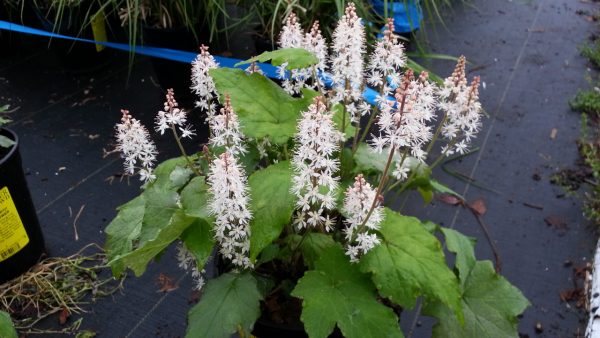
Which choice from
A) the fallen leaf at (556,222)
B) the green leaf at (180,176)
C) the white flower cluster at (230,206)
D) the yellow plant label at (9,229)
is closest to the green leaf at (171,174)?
the green leaf at (180,176)

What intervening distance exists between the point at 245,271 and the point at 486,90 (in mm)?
2182

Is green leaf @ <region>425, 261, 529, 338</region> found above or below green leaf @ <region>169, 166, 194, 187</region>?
below

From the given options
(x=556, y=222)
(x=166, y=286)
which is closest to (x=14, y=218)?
(x=166, y=286)

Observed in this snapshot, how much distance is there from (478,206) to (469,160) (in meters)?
0.31

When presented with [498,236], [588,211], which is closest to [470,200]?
[498,236]

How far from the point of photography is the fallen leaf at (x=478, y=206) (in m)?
2.21

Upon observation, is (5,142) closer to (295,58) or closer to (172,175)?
(172,175)

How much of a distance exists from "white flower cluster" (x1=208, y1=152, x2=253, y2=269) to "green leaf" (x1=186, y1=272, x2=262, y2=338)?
0.05 m

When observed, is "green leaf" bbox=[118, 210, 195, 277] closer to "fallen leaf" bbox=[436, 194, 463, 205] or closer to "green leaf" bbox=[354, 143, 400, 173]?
"green leaf" bbox=[354, 143, 400, 173]

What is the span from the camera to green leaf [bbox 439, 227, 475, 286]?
129cm

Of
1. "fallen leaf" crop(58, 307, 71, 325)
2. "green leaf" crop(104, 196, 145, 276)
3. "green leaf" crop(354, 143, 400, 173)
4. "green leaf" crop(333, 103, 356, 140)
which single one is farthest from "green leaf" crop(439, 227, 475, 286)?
"fallen leaf" crop(58, 307, 71, 325)

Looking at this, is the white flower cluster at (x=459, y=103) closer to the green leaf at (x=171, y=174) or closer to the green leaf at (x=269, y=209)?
the green leaf at (x=269, y=209)

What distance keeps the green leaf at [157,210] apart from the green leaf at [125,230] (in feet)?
0.19

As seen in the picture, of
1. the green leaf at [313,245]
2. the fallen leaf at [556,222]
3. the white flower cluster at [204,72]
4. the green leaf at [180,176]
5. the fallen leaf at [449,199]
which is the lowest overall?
the fallen leaf at [449,199]
